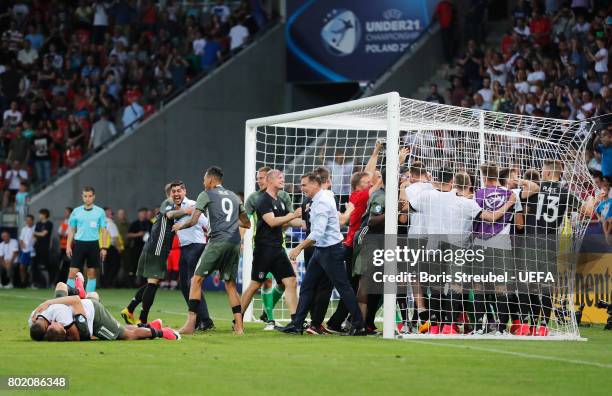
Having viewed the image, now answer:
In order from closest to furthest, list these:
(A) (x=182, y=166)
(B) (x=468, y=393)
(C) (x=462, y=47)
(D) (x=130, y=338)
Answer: (B) (x=468, y=393), (D) (x=130, y=338), (C) (x=462, y=47), (A) (x=182, y=166)

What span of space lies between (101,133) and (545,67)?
12793 millimetres

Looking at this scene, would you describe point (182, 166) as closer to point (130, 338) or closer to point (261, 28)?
point (261, 28)

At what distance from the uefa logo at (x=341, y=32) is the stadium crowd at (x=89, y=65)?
2.63m

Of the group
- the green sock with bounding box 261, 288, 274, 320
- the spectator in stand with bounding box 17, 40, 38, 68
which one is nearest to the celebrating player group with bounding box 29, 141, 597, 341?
the green sock with bounding box 261, 288, 274, 320

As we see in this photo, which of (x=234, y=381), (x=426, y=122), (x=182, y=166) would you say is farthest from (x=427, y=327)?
(x=182, y=166)

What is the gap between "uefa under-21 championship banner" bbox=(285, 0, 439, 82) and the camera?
3136 cm

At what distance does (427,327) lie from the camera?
47.7 feet

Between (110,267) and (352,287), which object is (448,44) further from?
(352,287)

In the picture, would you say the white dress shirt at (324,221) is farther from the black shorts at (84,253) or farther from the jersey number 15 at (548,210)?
the black shorts at (84,253)

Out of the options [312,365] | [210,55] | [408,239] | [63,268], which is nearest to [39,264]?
[63,268]

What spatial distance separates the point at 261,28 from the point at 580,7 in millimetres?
10400

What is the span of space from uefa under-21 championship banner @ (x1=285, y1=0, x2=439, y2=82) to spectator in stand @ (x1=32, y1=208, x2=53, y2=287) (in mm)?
8800

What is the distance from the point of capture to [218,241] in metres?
14.8

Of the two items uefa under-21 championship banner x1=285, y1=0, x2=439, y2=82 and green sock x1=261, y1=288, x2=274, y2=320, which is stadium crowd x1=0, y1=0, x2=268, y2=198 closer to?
uefa under-21 championship banner x1=285, y1=0, x2=439, y2=82
